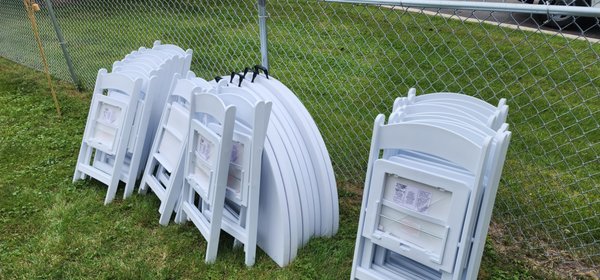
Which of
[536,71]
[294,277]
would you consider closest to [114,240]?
[294,277]

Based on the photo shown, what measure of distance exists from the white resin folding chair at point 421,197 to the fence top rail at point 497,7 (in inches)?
24.1

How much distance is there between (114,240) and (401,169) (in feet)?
6.20

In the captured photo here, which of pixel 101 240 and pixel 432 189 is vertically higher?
pixel 432 189

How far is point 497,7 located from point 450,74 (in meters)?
2.78

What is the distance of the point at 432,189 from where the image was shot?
2084mm

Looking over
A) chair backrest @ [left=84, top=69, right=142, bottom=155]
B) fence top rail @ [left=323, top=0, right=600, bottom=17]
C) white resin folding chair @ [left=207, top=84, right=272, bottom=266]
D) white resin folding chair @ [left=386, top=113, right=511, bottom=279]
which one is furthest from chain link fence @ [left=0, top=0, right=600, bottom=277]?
chair backrest @ [left=84, top=69, right=142, bottom=155]

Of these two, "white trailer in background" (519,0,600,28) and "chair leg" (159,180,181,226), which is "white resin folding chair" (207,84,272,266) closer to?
"chair leg" (159,180,181,226)

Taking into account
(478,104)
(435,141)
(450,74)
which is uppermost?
(450,74)

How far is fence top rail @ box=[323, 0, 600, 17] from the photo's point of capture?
202 cm

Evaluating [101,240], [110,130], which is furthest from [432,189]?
[110,130]

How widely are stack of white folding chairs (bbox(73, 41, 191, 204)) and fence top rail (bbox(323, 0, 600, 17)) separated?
1.53 metres

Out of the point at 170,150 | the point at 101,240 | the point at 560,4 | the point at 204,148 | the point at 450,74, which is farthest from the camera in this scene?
the point at 450,74

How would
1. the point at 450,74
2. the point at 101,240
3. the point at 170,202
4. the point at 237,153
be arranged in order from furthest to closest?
the point at 450,74 → the point at 170,202 → the point at 101,240 → the point at 237,153

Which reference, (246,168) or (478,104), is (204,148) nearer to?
(246,168)
